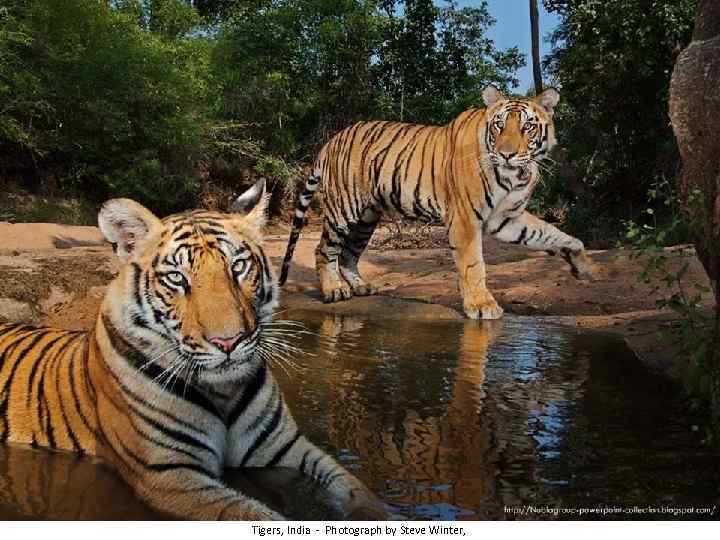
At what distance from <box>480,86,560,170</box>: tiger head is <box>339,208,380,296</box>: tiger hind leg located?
62.0 inches

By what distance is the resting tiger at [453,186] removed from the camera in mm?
7114

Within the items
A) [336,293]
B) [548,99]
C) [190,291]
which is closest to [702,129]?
[190,291]

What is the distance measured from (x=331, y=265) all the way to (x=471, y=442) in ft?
16.2

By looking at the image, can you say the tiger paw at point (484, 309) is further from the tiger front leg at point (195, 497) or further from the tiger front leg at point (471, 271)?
the tiger front leg at point (195, 497)

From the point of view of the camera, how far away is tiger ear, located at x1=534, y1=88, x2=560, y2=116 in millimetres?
7414

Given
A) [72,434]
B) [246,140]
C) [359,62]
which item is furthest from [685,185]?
[359,62]

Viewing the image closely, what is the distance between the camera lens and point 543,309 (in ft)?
23.3

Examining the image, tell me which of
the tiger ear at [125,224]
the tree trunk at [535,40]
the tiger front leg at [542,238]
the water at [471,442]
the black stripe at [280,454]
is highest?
the tree trunk at [535,40]

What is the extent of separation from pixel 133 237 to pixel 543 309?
16.1 feet

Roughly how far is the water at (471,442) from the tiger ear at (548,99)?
287 cm

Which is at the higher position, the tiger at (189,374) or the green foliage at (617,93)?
the green foliage at (617,93)

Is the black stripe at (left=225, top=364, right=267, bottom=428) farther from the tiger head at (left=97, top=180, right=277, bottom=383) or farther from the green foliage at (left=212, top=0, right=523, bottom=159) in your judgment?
the green foliage at (left=212, top=0, right=523, bottom=159)

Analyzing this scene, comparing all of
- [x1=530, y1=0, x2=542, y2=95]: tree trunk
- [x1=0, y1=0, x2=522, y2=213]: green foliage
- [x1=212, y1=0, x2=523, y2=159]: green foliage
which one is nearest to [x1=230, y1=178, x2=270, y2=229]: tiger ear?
[x1=0, y1=0, x2=522, y2=213]: green foliage

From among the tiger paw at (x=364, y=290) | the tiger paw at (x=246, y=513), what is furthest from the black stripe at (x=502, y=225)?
the tiger paw at (x=246, y=513)
